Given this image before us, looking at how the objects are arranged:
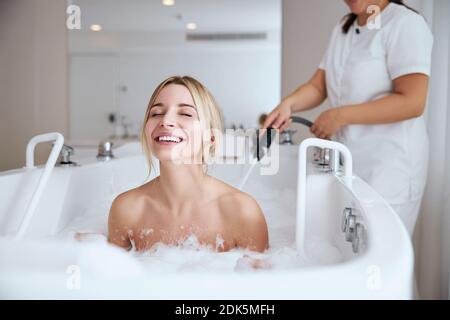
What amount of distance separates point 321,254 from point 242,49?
702 millimetres

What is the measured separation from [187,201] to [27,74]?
83cm

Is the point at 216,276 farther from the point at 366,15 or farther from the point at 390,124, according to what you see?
the point at 366,15

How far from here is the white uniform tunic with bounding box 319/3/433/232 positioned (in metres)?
1.00

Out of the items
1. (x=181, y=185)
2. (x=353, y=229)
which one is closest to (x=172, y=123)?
(x=181, y=185)

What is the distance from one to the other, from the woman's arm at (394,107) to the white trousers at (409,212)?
22 cm

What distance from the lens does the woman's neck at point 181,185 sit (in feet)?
2.39

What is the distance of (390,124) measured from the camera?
3.45ft

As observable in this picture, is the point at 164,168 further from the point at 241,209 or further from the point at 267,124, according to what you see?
the point at 267,124

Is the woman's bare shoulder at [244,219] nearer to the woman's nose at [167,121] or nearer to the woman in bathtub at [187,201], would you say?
the woman in bathtub at [187,201]

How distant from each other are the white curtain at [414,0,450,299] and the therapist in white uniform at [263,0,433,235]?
0.06 m

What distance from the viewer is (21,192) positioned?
0.84 m

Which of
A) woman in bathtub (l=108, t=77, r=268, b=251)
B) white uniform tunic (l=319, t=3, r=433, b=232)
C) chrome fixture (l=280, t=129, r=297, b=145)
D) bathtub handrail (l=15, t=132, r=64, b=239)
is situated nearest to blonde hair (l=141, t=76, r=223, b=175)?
woman in bathtub (l=108, t=77, r=268, b=251)
